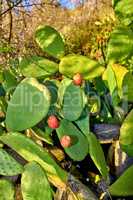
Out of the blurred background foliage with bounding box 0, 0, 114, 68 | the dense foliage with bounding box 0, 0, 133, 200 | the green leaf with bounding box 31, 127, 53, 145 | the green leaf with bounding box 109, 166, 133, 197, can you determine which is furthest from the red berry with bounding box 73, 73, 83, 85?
the blurred background foliage with bounding box 0, 0, 114, 68

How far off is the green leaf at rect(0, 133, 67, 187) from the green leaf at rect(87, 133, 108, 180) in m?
0.06

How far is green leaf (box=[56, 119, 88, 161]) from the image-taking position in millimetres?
827

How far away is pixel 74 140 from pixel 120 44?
0.26 metres

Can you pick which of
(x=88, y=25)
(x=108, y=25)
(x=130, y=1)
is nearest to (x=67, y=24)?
(x=88, y=25)

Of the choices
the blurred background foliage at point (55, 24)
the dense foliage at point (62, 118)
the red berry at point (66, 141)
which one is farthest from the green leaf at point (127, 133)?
the blurred background foliage at point (55, 24)

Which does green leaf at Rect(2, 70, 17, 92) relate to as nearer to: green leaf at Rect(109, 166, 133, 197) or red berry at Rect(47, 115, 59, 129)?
red berry at Rect(47, 115, 59, 129)

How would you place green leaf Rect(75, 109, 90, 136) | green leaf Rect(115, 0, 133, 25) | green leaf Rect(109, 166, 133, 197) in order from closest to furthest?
green leaf Rect(109, 166, 133, 197) < green leaf Rect(75, 109, 90, 136) < green leaf Rect(115, 0, 133, 25)

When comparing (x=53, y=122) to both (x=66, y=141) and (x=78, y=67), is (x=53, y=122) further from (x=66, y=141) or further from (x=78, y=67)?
(x=78, y=67)

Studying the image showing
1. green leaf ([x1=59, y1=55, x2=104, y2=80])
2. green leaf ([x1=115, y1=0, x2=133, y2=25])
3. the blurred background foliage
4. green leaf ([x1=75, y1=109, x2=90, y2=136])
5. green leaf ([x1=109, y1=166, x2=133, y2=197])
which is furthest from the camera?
the blurred background foliage

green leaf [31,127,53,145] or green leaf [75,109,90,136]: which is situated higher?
green leaf [75,109,90,136]

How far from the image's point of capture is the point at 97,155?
31.5 inches

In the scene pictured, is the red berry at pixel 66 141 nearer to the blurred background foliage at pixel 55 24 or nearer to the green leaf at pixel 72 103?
the green leaf at pixel 72 103

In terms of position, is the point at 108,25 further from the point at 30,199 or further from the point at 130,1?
the point at 30,199

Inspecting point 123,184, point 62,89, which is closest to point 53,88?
point 62,89
